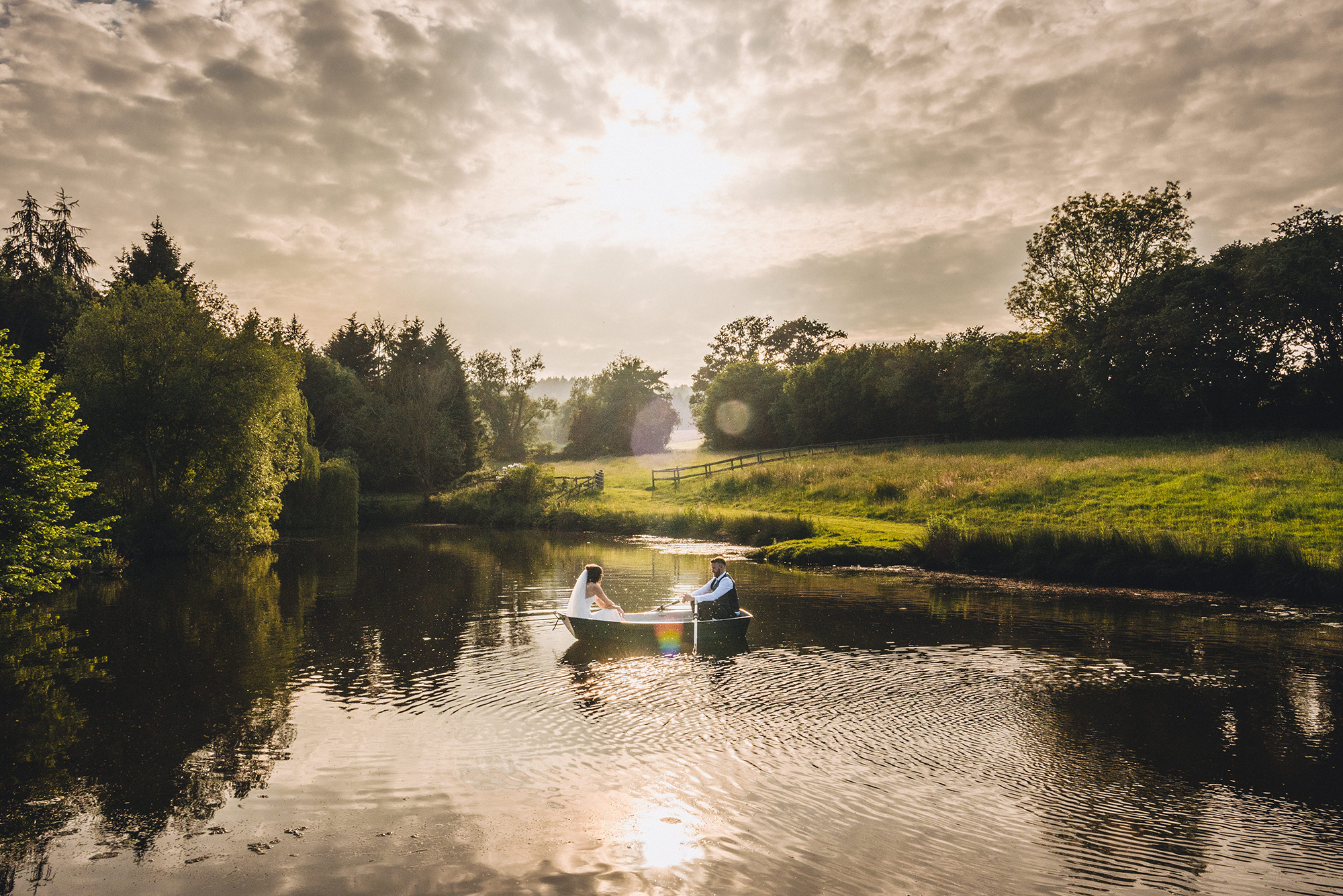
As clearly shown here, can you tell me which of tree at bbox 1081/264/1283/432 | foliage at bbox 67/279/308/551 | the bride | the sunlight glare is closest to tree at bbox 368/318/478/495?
foliage at bbox 67/279/308/551

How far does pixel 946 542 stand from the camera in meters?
26.9

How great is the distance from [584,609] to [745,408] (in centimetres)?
6751

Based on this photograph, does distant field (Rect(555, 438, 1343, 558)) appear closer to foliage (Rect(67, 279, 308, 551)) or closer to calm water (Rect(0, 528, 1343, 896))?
calm water (Rect(0, 528, 1343, 896))

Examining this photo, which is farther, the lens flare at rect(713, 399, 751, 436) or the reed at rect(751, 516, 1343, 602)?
the lens flare at rect(713, 399, 751, 436)

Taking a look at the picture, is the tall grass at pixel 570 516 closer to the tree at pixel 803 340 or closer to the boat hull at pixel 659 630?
the boat hull at pixel 659 630

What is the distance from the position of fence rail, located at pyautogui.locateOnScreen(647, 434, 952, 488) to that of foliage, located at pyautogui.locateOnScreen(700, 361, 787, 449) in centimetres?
1456

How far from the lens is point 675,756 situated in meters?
10.0

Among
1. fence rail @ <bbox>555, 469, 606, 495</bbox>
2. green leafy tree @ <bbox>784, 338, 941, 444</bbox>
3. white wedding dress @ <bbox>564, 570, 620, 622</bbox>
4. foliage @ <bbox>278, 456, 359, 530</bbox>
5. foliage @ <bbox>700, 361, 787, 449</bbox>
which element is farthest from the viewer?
foliage @ <bbox>700, 361, 787, 449</bbox>

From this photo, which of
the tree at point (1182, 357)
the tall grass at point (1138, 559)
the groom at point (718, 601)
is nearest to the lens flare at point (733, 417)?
the tree at point (1182, 357)

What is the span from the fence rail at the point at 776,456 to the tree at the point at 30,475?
37686mm

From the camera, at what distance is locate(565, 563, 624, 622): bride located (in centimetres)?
1616

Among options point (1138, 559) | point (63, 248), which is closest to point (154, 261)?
point (63, 248)

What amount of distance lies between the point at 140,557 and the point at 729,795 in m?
28.7

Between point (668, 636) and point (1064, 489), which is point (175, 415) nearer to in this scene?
point (668, 636)
